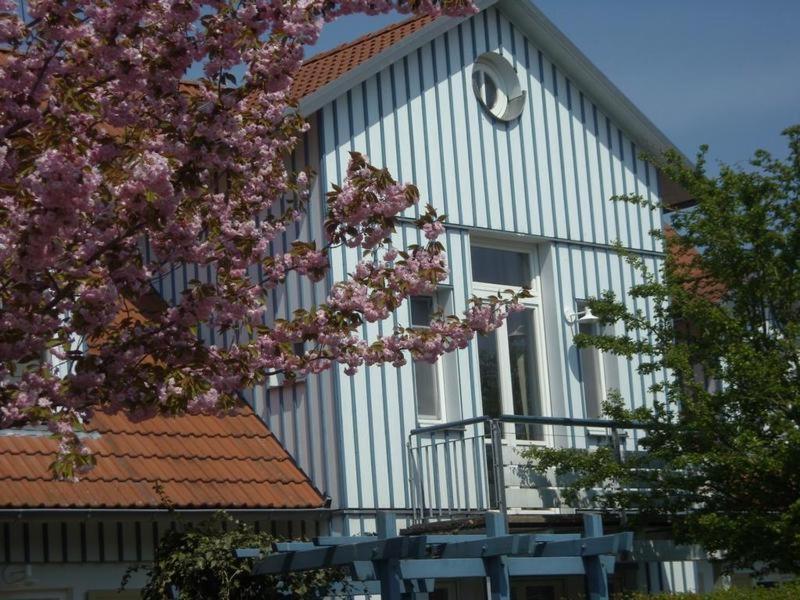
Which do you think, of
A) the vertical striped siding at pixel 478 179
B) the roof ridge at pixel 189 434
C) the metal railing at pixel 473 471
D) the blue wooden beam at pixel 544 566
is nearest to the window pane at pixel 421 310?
the vertical striped siding at pixel 478 179

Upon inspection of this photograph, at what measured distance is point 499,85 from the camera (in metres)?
17.0

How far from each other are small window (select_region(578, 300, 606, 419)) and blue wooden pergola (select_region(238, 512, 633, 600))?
21.4 ft

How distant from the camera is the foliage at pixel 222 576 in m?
11.4

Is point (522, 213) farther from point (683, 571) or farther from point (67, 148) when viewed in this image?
point (67, 148)

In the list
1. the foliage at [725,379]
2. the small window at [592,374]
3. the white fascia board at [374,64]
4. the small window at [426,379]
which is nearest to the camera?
the foliage at [725,379]

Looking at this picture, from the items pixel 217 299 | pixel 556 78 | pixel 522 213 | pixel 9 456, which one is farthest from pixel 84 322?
pixel 556 78

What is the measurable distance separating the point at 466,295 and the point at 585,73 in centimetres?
338

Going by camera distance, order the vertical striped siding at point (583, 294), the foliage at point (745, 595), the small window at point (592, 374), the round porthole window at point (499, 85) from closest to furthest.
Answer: the foliage at point (745, 595)
the vertical striped siding at point (583, 294)
the round porthole window at point (499, 85)
the small window at point (592, 374)

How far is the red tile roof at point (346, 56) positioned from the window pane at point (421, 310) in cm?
244

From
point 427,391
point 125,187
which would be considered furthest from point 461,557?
point 427,391

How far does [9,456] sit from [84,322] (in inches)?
205

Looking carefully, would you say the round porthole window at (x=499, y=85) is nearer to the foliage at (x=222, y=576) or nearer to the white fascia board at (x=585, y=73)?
the white fascia board at (x=585, y=73)

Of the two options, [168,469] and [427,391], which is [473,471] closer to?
[427,391]

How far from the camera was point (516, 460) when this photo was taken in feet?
Result: 50.7
